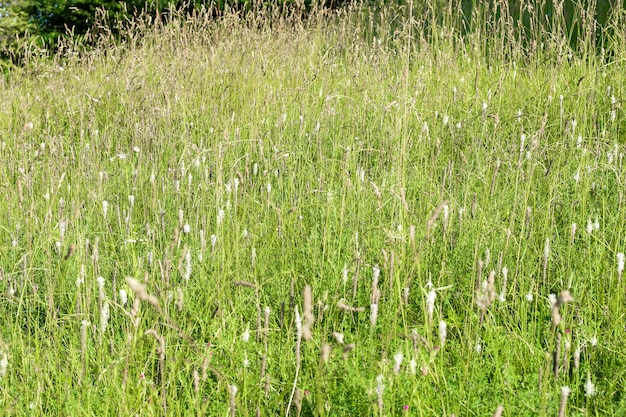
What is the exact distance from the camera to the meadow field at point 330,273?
5.59ft

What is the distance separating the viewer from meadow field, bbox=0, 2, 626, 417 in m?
1.71

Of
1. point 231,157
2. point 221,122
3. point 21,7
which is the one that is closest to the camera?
point 231,157

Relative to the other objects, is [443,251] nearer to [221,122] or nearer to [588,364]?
[588,364]

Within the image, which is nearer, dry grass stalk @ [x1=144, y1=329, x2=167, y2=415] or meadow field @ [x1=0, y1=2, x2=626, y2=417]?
dry grass stalk @ [x1=144, y1=329, x2=167, y2=415]

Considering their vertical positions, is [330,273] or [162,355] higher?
[162,355]

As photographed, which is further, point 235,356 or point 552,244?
point 552,244

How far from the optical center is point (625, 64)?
13.0 ft

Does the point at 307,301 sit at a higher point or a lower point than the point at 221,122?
higher

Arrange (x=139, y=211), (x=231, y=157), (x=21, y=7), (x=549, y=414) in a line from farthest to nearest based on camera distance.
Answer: (x=21, y=7) → (x=231, y=157) → (x=139, y=211) → (x=549, y=414)

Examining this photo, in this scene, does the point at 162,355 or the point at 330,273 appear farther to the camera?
the point at 330,273

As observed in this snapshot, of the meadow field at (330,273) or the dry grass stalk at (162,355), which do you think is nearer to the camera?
the dry grass stalk at (162,355)

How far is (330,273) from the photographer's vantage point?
230cm

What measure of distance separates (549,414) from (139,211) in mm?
1873

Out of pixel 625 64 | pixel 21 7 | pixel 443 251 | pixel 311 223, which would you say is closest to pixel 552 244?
pixel 443 251
